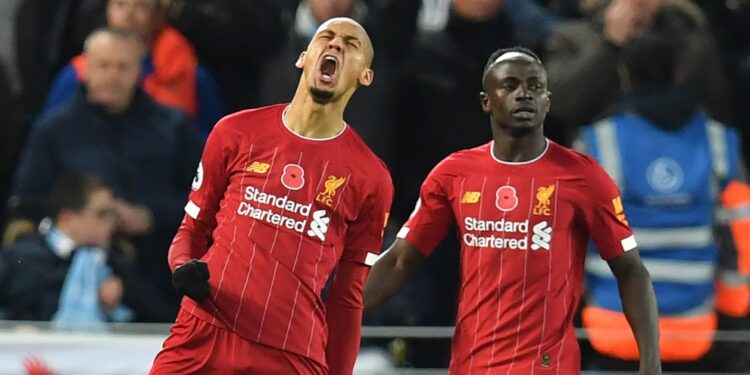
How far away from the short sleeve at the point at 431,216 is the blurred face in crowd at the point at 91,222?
231 centimetres

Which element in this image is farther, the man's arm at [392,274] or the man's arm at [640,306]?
the man's arm at [392,274]

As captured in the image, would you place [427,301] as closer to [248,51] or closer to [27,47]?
[248,51]

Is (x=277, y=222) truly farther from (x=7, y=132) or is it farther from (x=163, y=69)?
(x=7, y=132)

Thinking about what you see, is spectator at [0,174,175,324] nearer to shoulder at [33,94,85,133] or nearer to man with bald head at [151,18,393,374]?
shoulder at [33,94,85,133]

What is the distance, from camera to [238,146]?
229 inches

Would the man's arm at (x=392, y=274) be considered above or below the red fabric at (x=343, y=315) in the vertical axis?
above

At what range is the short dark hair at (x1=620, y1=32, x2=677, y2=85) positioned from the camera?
8188mm

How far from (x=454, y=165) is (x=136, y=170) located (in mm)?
2698

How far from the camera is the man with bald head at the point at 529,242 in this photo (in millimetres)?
5930

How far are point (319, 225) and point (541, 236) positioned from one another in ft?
2.56

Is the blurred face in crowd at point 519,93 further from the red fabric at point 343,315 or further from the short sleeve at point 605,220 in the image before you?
the red fabric at point 343,315

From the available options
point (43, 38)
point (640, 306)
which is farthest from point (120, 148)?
point (640, 306)

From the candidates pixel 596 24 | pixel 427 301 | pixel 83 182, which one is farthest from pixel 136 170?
pixel 596 24

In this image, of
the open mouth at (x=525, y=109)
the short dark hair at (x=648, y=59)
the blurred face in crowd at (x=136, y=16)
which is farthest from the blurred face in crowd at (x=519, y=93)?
the blurred face in crowd at (x=136, y=16)
